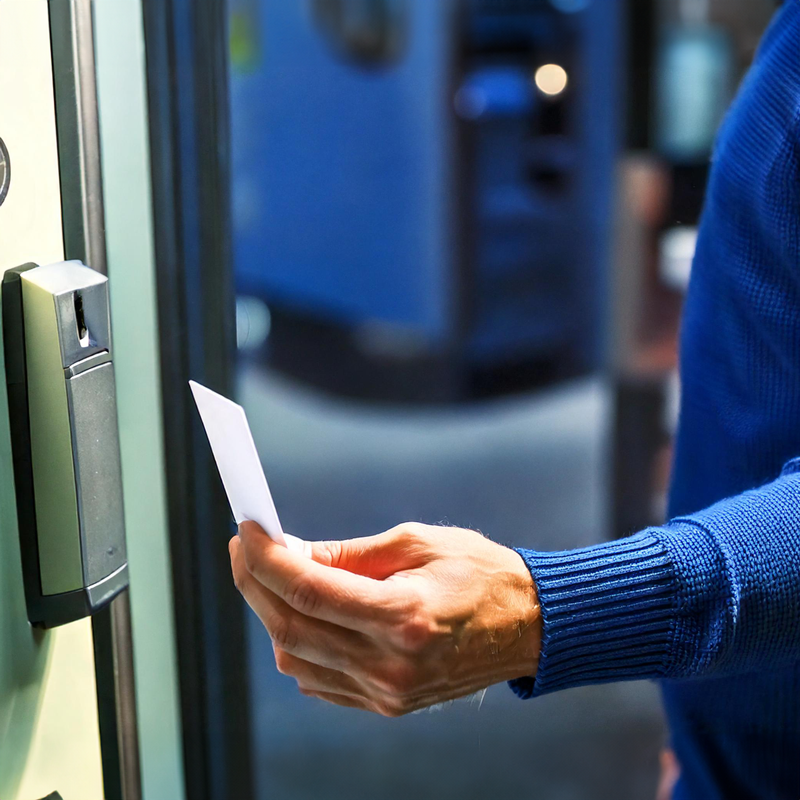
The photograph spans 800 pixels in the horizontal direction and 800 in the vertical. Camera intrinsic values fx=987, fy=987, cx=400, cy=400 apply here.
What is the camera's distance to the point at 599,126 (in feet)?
10.0

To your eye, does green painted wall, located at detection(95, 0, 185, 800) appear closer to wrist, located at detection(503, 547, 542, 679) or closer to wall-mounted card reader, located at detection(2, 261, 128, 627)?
wall-mounted card reader, located at detection(2, 261, 128, 627)

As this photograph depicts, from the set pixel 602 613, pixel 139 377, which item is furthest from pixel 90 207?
pixel 602 613

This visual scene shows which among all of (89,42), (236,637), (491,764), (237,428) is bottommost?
(491,764)

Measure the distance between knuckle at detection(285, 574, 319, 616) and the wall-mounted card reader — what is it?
17 cm

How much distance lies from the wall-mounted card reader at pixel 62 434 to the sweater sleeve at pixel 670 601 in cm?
27

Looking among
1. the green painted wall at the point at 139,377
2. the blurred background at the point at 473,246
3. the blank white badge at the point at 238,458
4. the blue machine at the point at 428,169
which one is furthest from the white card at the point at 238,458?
the blue machine at the point at 428,169

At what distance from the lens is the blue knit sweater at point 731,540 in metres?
0.58

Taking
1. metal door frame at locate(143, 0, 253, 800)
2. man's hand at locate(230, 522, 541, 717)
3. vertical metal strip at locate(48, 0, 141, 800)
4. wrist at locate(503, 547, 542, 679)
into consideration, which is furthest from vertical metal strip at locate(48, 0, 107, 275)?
wrist at locate(503, 547, 542, 679)

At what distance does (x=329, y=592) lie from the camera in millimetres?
503

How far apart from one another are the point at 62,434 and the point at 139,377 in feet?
0.54

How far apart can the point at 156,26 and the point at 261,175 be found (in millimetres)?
3331

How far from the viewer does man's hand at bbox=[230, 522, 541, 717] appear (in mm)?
509

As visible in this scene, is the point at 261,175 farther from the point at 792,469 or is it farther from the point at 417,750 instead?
the point at 792,469

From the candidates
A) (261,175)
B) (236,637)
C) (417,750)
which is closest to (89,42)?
(236,637)
